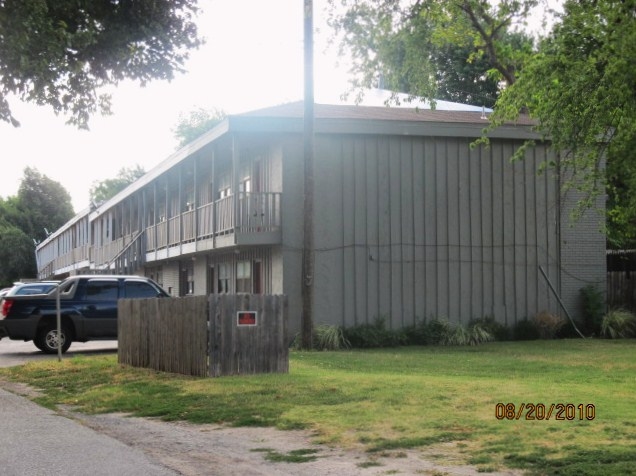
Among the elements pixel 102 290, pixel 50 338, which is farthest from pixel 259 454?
pixel 102 290

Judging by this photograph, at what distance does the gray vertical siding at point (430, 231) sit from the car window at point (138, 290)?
420cm

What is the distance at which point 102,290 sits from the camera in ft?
71.2

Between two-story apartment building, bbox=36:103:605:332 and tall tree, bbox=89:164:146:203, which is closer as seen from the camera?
two-story apartment building, bbox=36:103:605:332

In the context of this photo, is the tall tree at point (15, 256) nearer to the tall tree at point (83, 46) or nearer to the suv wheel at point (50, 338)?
the suv wheel at point (50, 338)

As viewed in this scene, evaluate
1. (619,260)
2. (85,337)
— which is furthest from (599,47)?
(619,260)

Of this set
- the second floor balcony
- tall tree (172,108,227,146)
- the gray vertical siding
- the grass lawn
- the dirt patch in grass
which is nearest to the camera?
the dirt patch in grass

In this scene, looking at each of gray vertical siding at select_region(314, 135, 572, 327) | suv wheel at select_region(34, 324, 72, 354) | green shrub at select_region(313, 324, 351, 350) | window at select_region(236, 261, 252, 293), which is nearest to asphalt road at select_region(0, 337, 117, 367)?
suv wheel at select_region(34, 324, 72, 354)

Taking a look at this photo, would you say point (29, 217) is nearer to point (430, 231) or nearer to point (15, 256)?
point (15, 256)

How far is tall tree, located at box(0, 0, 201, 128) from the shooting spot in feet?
43.8

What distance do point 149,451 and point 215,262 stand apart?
20446 millimetres

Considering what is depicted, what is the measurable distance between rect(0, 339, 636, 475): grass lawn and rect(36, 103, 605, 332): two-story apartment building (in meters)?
5.06

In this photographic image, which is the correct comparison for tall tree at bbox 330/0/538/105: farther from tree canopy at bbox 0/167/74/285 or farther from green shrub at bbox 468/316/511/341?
tree canopy at bbox 0/167/74/285

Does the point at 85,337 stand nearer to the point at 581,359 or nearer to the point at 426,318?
the point at 426,318

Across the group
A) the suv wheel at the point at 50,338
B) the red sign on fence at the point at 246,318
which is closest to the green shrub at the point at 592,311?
the red sign on fence at the point at 246,318
